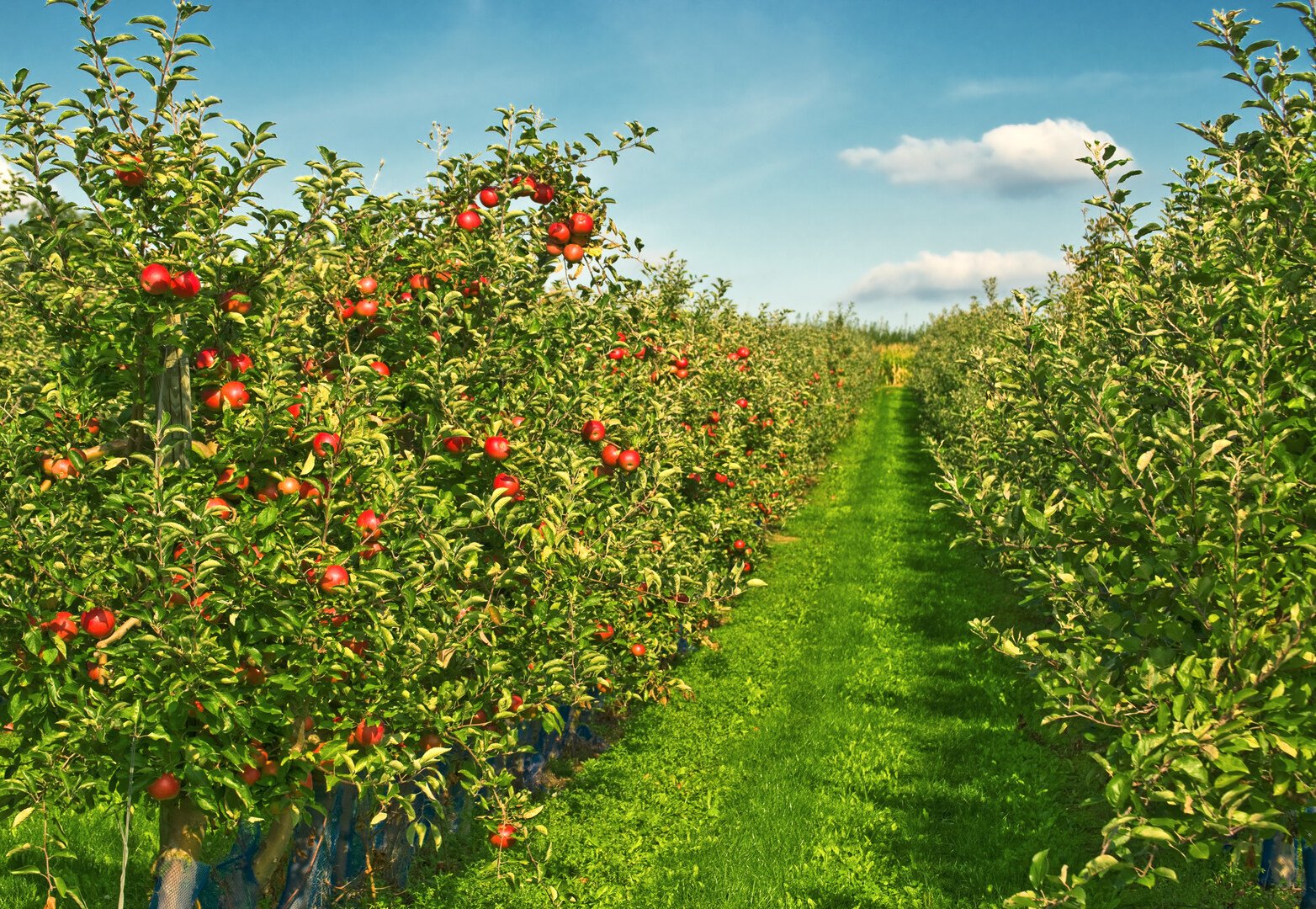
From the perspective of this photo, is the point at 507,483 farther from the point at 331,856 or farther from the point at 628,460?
the point at 331,856

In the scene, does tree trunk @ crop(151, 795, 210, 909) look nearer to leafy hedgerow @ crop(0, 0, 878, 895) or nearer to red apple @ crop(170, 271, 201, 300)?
leafy hedgerow @ crop(0, 0, 878, 895)

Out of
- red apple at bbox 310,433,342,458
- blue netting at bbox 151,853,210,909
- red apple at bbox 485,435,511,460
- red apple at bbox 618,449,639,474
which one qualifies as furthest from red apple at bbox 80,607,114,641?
red apple at bbox 618,449,639,474

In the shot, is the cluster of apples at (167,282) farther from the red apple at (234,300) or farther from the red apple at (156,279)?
the red apple at (234,300)

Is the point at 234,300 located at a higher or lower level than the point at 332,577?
higher

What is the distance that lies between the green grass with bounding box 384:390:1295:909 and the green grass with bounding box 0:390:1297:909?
16mm

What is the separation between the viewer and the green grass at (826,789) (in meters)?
5.38

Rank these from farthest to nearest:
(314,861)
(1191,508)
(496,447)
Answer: (314,861), (496,447), (1191,508)

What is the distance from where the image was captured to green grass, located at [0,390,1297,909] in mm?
5324

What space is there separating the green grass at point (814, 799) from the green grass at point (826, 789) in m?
0.02

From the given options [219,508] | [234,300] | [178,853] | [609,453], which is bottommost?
[178,853]

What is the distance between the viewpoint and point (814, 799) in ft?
21.2

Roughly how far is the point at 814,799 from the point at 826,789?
20cm

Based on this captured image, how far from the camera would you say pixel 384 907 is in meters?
5.05

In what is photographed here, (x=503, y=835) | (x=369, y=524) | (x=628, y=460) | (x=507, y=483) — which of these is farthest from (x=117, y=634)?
(x=628, y=460)
